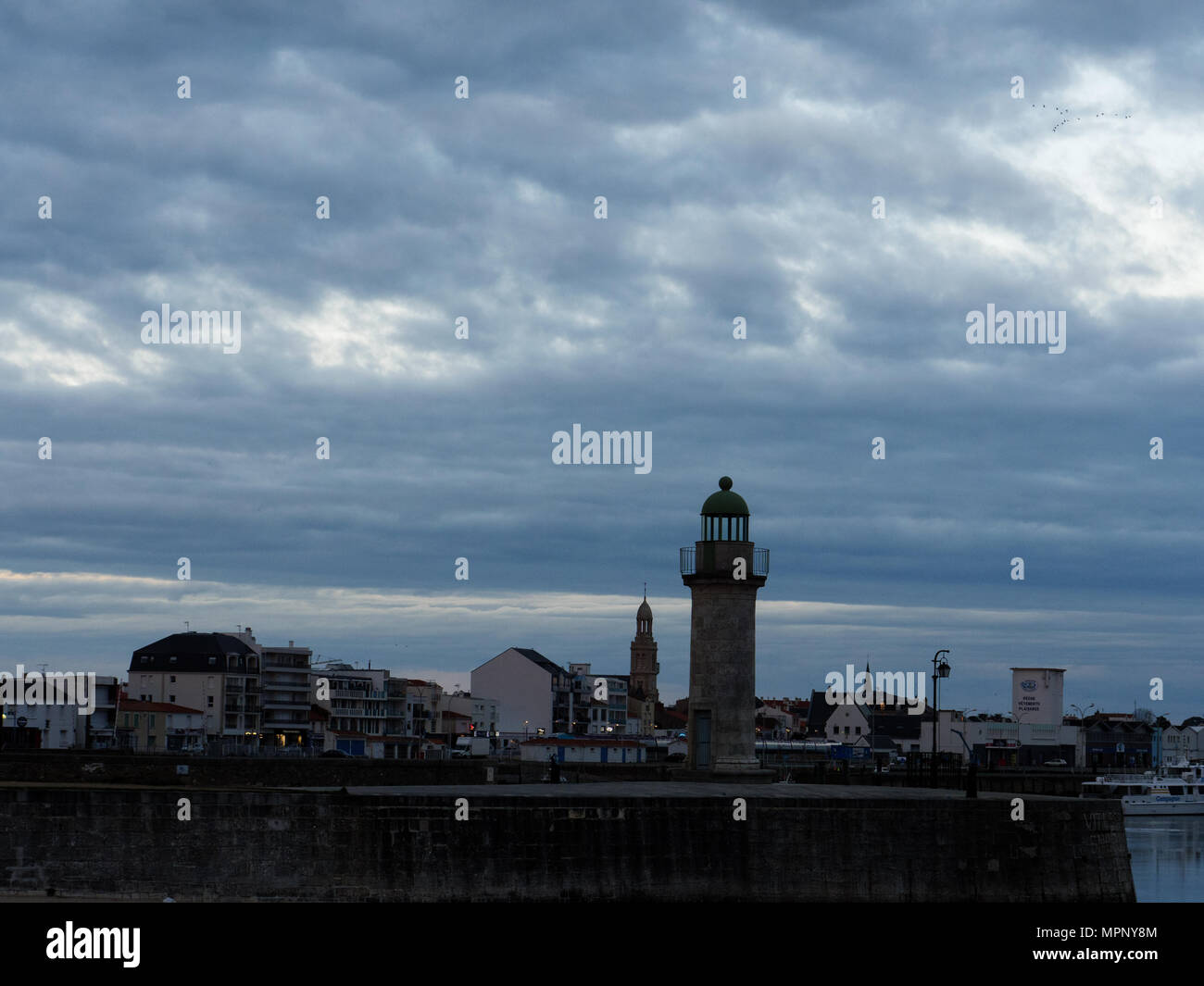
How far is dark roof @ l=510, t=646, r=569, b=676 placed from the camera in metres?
163

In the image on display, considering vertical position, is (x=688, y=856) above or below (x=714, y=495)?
below

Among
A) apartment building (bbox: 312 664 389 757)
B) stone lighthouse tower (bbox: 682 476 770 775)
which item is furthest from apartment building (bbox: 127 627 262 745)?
stone lighthouse tower (bbox: 682 476 770 775)

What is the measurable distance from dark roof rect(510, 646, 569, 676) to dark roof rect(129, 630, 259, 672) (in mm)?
37185

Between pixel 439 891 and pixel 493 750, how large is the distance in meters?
90.1

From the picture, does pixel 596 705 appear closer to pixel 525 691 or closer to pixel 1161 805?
pixel 525 691

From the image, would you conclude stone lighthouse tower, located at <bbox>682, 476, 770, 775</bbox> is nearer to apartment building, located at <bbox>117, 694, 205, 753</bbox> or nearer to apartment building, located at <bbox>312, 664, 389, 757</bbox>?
apartment building, located at <bbox>117, 694, 205, 753</bbox>

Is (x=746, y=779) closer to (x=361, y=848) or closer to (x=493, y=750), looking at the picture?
(x=361, y=848)

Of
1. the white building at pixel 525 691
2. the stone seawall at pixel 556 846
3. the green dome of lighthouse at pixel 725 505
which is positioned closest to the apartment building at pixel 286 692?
the white building at pixel 525 691

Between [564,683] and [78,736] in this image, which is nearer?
[78,736]

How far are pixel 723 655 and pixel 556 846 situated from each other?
14.5m

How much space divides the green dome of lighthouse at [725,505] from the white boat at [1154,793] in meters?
77.2

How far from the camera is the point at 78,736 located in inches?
4771
